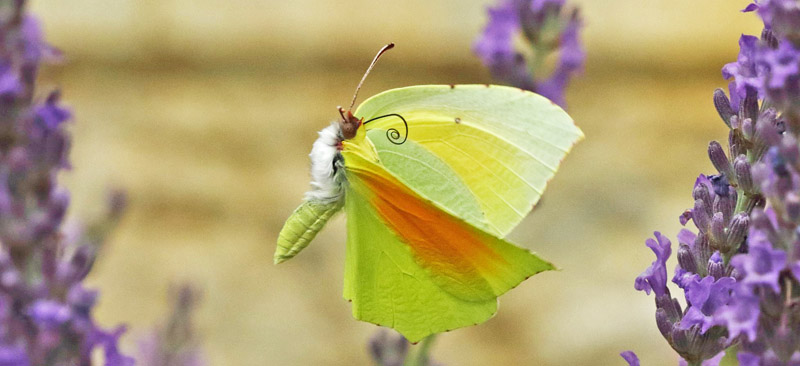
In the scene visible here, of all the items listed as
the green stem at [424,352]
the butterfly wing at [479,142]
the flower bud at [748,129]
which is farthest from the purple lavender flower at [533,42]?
the flower bud at [748,129]

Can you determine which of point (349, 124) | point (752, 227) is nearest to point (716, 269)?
point (752, 227)

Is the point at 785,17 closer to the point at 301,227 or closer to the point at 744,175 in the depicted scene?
the point at 744,175

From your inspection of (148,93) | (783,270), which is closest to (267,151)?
(148,93)

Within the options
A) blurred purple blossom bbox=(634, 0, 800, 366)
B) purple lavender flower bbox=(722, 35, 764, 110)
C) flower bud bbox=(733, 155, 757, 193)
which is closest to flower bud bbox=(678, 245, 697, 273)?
blurred purple blossom bbox=(634, 0, 800, 366)

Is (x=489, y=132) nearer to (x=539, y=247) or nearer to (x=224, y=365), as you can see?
(x=539, y=247)

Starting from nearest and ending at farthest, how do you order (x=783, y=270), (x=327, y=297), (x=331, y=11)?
(x=783, y=270), (x=331, y=11), (x=327, y=297)

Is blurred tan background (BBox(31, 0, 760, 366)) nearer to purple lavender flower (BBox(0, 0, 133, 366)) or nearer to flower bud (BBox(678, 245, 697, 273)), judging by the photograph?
purple lavender flower (BBox(0, 0, 133, 366))
